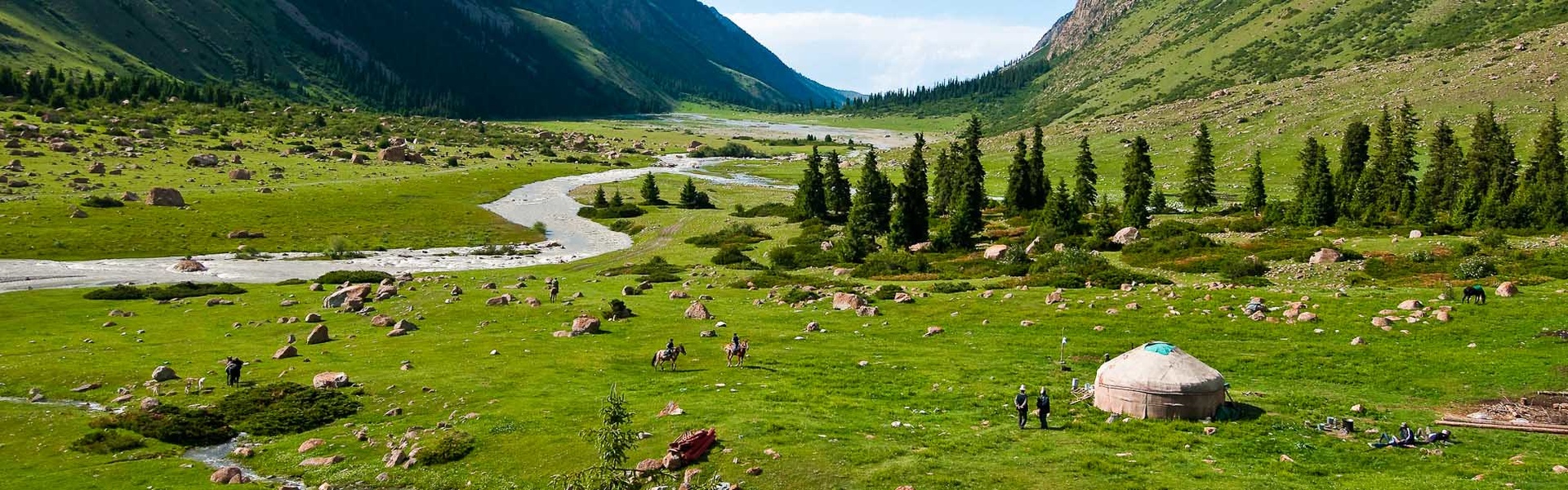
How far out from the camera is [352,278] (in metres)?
80.5

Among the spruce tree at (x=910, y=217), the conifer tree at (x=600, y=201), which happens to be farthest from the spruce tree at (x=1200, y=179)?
the conifer tree at (x=600, y=201)

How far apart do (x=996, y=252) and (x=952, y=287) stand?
1807 centimetres

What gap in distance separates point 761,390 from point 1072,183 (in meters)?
125

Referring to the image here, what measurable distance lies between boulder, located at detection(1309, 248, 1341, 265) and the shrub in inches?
947

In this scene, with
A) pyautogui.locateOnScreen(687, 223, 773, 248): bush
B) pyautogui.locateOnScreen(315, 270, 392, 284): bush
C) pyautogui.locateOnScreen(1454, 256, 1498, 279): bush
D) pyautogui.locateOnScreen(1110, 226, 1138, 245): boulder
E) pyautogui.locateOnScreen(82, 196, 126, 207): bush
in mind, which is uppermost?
pyautogui.locateOnScreen(1454, 256, 1498, 279): bush

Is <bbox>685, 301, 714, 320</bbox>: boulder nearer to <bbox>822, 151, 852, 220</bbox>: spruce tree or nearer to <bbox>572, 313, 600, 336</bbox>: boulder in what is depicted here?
<bbox>572, 313, 600, 336</bbox>: boulder

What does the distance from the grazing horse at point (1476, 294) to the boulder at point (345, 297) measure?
227ft

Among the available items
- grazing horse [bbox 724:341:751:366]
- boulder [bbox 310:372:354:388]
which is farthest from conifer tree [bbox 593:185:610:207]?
grazing horse [bbox 724:341:751:366]

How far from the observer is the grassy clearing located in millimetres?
25219

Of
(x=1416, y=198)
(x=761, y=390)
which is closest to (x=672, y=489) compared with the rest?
(x=761, y=390)

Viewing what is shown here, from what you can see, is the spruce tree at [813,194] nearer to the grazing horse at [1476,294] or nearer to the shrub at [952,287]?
the shrub at [952,287]

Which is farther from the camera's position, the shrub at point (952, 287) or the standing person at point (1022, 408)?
the shrub at point (952, 287)

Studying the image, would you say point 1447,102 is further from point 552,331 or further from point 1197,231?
point 552,331

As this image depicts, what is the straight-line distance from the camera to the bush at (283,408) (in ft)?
112
